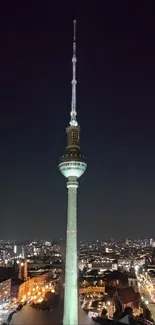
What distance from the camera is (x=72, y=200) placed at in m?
32.5

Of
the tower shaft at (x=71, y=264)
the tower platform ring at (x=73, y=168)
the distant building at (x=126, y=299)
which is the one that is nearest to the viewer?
the tower shaft at (x=71, y=264)

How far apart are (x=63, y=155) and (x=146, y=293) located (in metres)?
26.0

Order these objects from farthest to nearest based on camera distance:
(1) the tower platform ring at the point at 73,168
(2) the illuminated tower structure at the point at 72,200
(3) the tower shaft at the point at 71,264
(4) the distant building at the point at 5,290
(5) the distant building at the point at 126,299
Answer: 1. (4) the distant building at the point at 5,290
2. (1) the tower platform ring at the point at 73,168
3. (5) the distant building at the point at 126,299
4. (2) the illuminated tower structure at the point at 72,200
5. (3) the tower shaft at the point at 71,264

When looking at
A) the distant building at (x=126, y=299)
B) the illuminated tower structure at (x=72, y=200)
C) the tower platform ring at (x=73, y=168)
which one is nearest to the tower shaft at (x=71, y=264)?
the illuminated tower structure at (x=72, y=200)

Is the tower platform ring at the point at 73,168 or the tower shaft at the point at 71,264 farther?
the tower platform ring at the point at 73,168

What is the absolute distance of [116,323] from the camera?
83.4ft

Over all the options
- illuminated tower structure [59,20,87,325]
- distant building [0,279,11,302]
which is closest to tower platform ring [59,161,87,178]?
illuminated tower structure [59,20,87,325]

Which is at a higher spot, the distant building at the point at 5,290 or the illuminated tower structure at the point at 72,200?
the illuminated tower structure at the point at 72,200

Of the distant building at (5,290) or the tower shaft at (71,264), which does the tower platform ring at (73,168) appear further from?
the distant building at (5,290)

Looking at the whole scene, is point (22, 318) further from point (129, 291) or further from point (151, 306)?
point (151, 306)

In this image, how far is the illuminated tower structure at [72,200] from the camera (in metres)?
29.7

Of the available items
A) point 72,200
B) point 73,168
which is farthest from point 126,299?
point 73,168

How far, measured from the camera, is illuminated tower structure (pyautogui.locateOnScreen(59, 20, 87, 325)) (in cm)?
2970

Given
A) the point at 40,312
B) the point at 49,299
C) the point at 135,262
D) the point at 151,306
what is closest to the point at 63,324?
the point at 40,312
